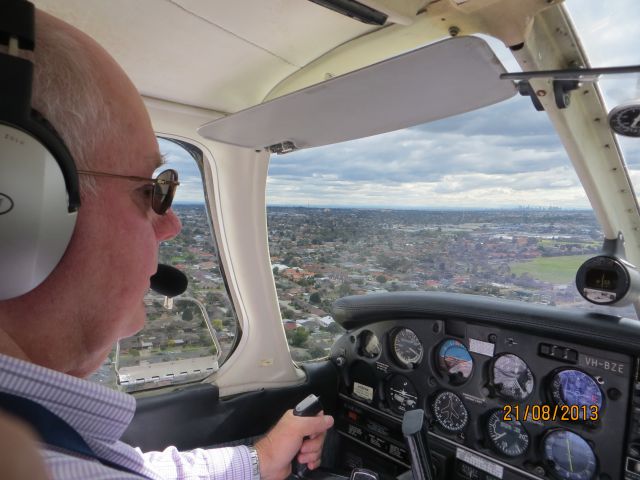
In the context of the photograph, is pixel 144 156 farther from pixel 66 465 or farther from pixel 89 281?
pixel 66 465

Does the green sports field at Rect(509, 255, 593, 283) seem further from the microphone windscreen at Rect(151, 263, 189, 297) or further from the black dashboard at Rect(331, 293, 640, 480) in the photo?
the microphone windscreen at Rect(151, 263, 189, 297)

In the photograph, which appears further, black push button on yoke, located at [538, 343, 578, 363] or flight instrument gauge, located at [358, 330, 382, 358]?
flight instrument gauge, located at [358, 330, 382, 358]

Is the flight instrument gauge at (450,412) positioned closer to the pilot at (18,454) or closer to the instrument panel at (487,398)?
the instrument panel at (487,398)

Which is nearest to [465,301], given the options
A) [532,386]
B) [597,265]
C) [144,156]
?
[532,386]

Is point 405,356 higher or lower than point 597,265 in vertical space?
lower

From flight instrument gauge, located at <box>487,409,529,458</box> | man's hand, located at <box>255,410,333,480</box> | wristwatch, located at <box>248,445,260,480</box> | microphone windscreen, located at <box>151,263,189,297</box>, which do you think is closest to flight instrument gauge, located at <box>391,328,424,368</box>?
flight instrument gauge, located at <box>487,409,529,458</box>

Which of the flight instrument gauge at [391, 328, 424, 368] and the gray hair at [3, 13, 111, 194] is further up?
the gray hair at [3, 13, 111, 194]
